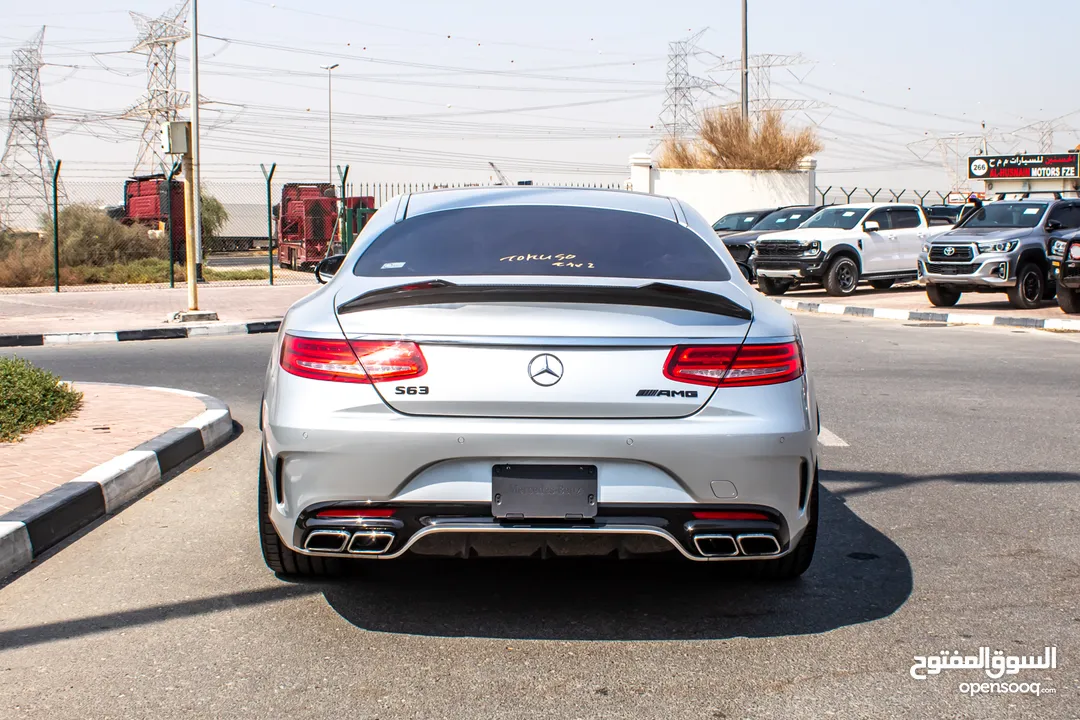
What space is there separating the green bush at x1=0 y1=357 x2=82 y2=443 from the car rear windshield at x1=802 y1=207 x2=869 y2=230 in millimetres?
18930

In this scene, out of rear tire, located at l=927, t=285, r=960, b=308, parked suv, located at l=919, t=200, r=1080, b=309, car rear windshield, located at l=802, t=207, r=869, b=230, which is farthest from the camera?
car rear windshield, located at l=802, t=207, r=869, b=230

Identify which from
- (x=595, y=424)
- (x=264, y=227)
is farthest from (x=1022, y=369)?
(x=264, y=227)

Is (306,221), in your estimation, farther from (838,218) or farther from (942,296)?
(942,296)

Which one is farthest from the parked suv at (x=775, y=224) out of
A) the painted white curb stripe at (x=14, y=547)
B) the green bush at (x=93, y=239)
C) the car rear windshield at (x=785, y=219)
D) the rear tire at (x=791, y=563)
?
the painted white curb stripe at (x=14, y=547)

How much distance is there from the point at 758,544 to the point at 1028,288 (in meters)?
17.8

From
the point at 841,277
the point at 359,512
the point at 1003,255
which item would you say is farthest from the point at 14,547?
the point at 841,277

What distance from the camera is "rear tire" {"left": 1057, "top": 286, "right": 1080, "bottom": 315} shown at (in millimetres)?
18406

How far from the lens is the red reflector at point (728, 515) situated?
3.97 m

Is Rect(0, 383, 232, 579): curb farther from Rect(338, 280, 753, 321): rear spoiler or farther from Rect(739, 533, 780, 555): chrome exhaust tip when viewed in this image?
Rect(739, 533, 780, 555): chrome exhaust tip

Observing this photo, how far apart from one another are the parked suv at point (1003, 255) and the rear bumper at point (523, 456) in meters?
17.3

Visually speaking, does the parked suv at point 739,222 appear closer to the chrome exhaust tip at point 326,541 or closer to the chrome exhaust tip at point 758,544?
the chrome exhaust tip at point 758,544

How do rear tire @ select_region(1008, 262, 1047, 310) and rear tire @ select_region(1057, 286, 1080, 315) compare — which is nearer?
rear tire @ select_region(1057, 286, 1080, 315)

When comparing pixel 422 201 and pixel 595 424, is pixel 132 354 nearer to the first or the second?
pixel 422 201

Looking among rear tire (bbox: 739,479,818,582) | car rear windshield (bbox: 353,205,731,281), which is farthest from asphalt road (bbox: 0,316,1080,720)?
car rear windshield (bbox: 353,205,731,281)
